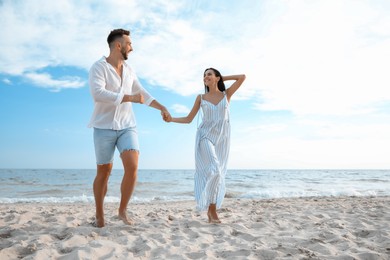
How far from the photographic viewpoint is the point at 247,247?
3.26 m

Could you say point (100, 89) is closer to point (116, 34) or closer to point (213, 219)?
point (116, 34)

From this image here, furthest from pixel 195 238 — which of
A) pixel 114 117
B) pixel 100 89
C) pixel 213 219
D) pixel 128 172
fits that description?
pixel 100 89

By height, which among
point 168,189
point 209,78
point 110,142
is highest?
point 209,78

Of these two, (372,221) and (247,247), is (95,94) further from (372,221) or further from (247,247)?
(372,221)

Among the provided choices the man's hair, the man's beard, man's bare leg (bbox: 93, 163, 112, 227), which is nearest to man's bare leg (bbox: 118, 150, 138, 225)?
man's bare leg (bbox: 93, 163, 112, 227)

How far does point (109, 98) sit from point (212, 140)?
1657 millimetres

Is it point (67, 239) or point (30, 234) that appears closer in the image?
point (67, 239)

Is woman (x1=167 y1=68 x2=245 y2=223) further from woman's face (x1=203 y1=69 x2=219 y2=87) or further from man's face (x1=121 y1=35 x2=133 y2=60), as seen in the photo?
man's face (x1=121 y1=35 x2=133 y2=60)

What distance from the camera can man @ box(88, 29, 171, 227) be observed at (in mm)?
3918

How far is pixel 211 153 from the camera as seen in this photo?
15.2ft

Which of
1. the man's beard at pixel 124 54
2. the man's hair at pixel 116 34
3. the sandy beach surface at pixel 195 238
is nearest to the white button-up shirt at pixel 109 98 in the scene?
the man's beard at pixel 124 54

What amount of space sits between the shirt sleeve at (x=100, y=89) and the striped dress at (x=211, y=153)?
144cm

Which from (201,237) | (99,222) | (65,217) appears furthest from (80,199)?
(201,237)

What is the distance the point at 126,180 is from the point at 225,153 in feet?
5.10
